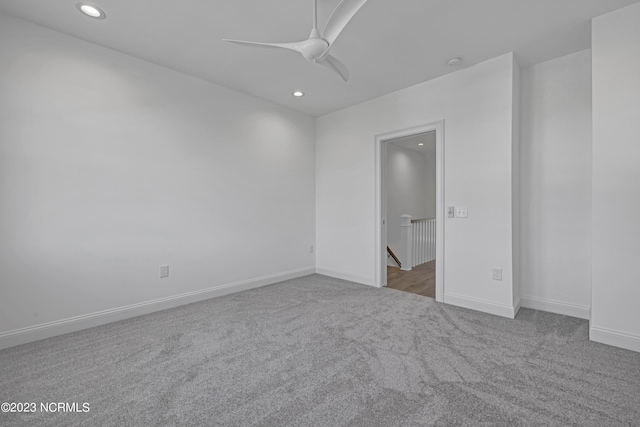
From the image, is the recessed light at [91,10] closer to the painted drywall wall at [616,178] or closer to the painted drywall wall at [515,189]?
the painted drywall wall at [515,189]

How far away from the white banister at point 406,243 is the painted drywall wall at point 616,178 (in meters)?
3.01

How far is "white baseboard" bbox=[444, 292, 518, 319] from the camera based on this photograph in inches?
110

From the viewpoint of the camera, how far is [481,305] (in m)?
2.97

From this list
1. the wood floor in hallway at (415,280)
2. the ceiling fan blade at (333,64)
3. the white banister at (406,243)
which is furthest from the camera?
the white banister at (406,243)

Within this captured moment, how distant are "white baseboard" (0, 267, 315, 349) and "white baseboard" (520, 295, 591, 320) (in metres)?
3.17

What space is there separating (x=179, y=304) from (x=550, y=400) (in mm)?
3338

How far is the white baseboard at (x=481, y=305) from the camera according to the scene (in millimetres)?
2793

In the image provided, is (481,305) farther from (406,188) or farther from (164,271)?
(406,188)

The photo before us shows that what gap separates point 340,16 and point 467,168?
7.12 feet

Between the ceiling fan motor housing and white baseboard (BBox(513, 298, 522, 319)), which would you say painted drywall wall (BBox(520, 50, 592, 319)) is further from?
the ceiling fan motor housing

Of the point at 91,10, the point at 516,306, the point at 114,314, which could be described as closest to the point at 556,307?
the point at 516,306

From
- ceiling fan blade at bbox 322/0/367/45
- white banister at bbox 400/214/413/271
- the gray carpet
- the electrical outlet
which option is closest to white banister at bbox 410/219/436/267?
white banister at bbox 400/214/413/271

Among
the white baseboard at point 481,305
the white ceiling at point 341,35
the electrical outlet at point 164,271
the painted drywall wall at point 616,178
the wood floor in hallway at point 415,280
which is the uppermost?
the white ceiling at point 341,35

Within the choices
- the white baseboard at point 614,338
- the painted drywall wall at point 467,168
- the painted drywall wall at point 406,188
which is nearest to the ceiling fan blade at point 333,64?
the painted drywall wall at point 467,168
